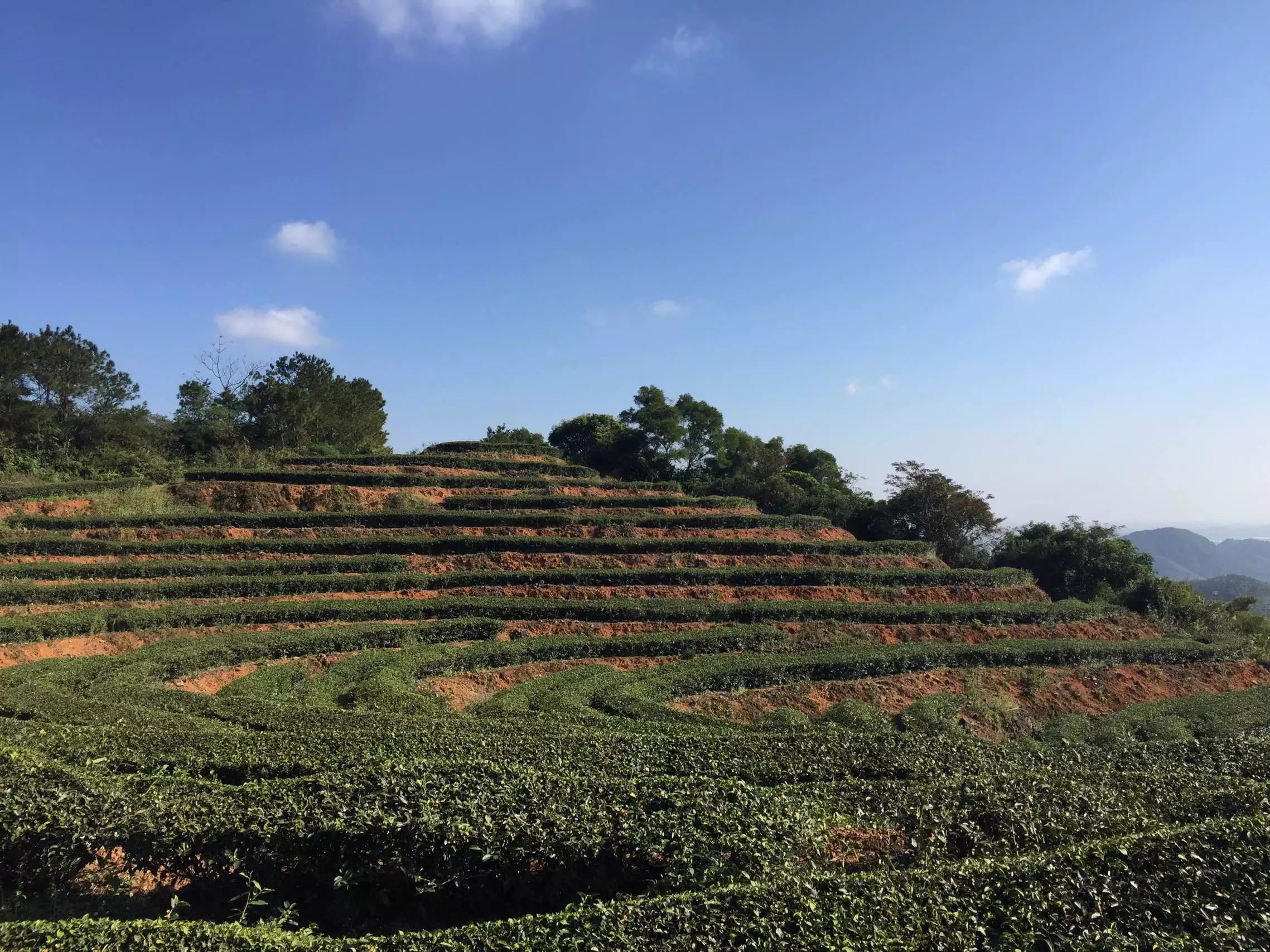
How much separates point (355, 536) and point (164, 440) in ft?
77.3

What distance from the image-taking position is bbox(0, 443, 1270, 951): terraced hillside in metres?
6.39

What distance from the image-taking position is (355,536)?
95.1ft

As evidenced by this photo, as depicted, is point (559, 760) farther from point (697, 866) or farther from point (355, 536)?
point (355, 536)

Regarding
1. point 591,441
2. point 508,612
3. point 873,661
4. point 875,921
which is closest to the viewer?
point 875,921

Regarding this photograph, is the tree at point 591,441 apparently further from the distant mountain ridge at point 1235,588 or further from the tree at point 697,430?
the distant mountain ridge at point 1235,588

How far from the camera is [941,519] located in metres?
39.0

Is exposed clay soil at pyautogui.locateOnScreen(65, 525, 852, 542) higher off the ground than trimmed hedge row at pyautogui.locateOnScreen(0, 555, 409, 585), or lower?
higher

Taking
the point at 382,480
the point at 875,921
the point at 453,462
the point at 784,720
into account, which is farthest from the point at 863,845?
the point at 453,462

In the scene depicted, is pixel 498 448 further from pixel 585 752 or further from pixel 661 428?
pixel 585 752

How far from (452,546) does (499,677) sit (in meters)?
10.7

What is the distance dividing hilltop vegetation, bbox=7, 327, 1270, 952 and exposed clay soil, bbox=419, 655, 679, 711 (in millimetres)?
145

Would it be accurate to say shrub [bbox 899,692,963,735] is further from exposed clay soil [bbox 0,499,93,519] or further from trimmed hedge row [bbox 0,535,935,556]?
exposed clay soil [bbox 0,499,93,519]

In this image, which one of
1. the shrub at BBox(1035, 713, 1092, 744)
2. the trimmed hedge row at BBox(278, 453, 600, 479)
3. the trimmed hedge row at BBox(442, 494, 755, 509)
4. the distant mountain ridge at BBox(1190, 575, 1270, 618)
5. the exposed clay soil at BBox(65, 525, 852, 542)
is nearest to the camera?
the shrub at BBox(1035, 713, 1092, 744)

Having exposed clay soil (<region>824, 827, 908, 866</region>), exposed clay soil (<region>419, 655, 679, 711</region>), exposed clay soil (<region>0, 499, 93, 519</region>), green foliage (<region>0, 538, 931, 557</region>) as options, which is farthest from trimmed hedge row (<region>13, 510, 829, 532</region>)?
exposed clay soil (<region>824, 827, 908, 866</region>)
